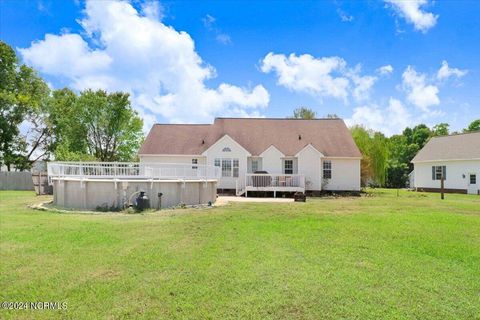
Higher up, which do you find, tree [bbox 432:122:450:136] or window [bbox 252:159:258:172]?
tree [bbox 432:122:450:136]

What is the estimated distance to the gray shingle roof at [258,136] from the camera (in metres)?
28.9

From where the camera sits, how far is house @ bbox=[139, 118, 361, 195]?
27109 millimetres

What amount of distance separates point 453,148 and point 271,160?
18.8m

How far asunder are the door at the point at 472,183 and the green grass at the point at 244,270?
78.0ft

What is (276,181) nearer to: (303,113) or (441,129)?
(303,113)

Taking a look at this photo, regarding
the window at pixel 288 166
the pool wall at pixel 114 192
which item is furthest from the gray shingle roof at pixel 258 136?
the pool wall at pixel 114 192

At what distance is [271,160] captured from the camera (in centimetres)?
2811

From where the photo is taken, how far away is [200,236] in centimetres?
920

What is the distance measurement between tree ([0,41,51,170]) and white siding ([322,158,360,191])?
31.0 metres

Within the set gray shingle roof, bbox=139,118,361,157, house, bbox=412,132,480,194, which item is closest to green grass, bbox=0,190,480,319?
gray shingle roof, bbox=139,118,361,157

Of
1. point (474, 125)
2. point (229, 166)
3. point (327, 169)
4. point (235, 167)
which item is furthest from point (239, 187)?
point (474, 125)

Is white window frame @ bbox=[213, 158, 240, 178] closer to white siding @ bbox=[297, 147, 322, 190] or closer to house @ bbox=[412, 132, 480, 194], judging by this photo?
white siding @ bbox=[297, 147, 322, 190]

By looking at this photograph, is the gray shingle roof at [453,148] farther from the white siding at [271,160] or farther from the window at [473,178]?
the white siding at [271,160]

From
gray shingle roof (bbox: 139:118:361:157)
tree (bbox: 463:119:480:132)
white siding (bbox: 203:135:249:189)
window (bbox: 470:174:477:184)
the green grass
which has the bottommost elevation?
the green grass
